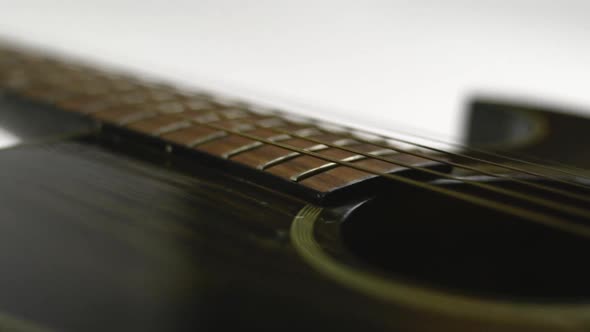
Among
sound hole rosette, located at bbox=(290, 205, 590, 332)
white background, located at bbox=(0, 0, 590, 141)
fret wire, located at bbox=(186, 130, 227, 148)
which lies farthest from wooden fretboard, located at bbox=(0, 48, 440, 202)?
white background, located at bbox=(0, 0, 590, 141)

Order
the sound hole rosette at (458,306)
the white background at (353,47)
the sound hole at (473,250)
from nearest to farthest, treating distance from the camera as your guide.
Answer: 1. the sound hole rosette at (458,306)
2. the sound hole at (473,250)
3. the white background at (353,47)

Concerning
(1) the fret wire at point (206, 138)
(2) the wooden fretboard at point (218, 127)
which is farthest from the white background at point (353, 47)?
(1) the fret wire at point (206, 138)

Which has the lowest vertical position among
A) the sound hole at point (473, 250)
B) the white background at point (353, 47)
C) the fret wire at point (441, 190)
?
the sound hole at point (473, 250)

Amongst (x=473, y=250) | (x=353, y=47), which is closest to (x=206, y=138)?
(x=473, y=250)

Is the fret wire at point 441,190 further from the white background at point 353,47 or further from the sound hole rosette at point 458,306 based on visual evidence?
the white background at point 353,47

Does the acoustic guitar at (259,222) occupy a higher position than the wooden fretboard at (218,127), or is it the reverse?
the wooden fretboard at (218,127)

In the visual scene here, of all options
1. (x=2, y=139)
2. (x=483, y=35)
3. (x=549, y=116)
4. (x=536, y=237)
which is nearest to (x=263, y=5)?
(x=483, y=35)

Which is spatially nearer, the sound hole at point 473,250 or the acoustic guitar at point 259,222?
the acoustic guitar at point 259,222

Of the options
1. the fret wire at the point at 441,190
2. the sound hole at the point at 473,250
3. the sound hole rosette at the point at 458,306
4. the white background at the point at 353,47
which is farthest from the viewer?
the white background at the point at 353,47

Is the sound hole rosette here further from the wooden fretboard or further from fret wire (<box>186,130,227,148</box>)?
fret wire (<box>186,130,227,148</box>)
